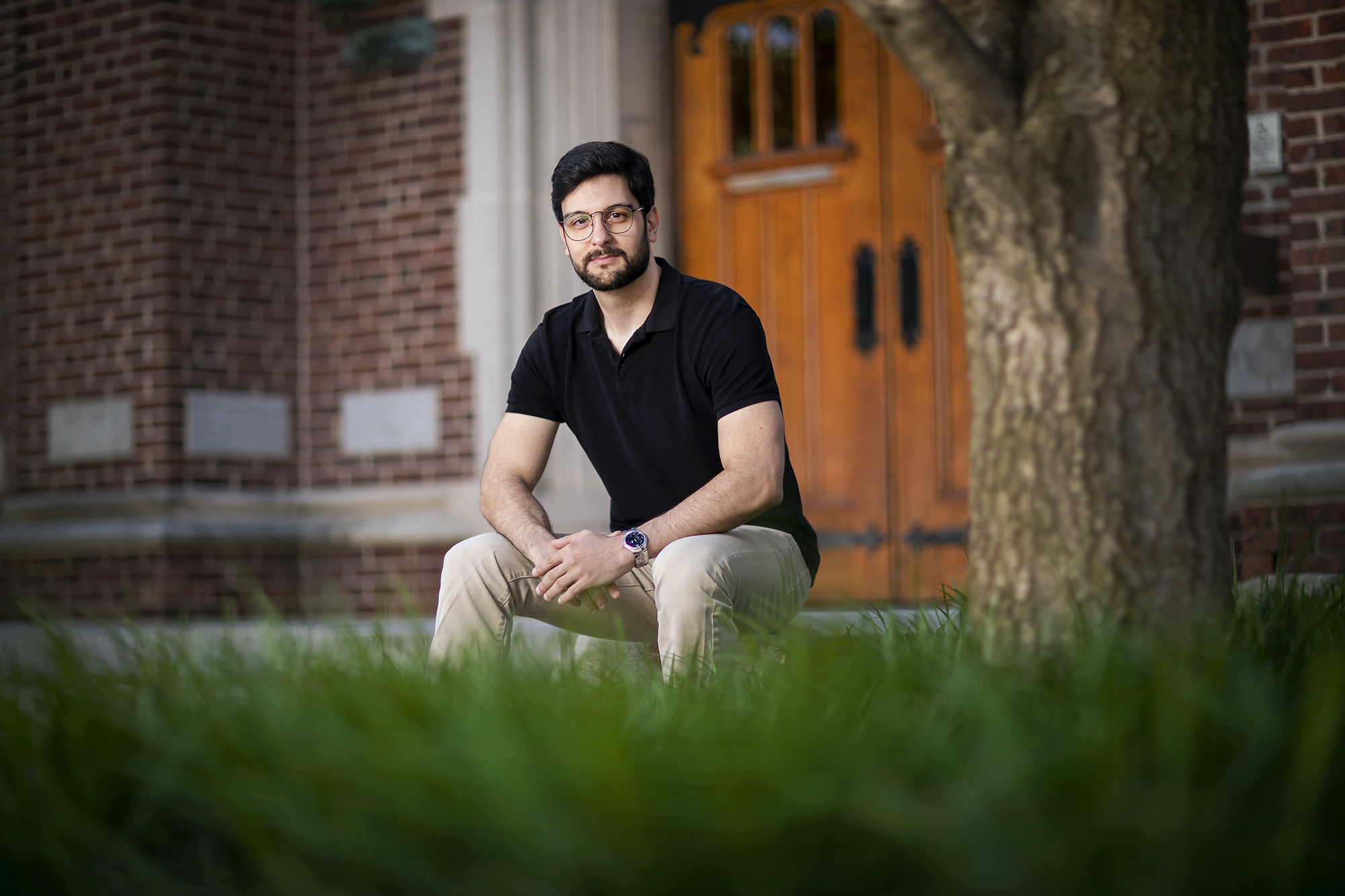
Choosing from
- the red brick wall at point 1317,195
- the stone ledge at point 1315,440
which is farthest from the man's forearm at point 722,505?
the red brick wall at point 1317,195

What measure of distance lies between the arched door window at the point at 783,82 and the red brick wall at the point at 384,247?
1.26m

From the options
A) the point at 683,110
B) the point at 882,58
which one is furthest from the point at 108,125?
the point at 882,58

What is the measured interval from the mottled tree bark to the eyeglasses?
1006 mm

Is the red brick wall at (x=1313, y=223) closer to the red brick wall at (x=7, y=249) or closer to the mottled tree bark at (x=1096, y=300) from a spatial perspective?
the mottled tree bark at (x=1096, y=300)

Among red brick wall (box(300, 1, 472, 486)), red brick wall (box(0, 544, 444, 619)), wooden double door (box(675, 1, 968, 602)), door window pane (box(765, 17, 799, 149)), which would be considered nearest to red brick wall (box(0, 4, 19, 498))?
red brick wall (box(0, 544, 444, 619))

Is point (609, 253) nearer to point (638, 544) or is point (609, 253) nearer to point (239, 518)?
point (638, 544)

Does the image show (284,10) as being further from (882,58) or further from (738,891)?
(738,891)

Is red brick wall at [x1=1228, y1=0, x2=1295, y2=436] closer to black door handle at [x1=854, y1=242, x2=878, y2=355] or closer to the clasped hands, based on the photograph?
black door handle at [x1=854, y1=242, x2=878, y2=355]

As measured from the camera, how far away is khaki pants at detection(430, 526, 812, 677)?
8.81 ft

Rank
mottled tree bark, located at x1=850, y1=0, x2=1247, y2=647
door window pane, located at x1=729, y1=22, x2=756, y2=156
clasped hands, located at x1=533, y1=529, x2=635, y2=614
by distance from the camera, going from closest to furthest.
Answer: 1. mottled tree bark, located at x1=850, y1=0, x2=1247, y2=647
2. clasped hands, located at x1=533, y1=529, x2=635, y2=614
3. door window pane, located at x1=729, y1=22, x2=756, y2=156

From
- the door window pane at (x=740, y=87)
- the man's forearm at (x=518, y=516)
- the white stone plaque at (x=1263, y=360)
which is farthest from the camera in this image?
the door window pane at (x=740, y=87)

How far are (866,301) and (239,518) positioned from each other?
299 centimetres

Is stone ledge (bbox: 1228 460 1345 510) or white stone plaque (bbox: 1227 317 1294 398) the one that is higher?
white stone plaque (bbox: 1227 317 1294 398)

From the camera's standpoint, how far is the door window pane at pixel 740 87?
20.1ft
